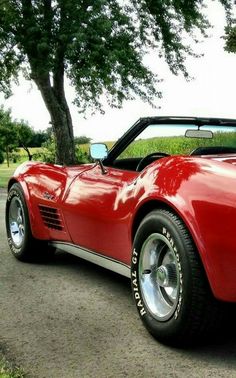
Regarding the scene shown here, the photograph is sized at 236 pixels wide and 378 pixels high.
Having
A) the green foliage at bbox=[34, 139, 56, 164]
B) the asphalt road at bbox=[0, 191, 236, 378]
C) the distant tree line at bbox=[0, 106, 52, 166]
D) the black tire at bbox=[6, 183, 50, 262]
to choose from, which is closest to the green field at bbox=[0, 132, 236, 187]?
the asphalt road at bbox=[0, 191, 236, 378]

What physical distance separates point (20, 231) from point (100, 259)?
5.45 ft

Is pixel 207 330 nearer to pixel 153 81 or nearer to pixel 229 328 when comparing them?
pixel 229 328

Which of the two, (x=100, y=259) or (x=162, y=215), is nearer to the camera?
(x=162, y=215)

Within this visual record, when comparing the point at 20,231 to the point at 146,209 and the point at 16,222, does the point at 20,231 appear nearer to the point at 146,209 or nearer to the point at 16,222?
the point at 16,222

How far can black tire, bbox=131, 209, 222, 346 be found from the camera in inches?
118

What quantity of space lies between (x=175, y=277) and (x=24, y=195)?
2527mm

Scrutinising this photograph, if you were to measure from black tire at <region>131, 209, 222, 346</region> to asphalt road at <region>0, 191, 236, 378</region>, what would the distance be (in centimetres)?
15

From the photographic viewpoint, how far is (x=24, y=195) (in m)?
5.46

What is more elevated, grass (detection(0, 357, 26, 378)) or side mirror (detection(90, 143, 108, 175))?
side mirror (detection(90, 143, 108, 175))

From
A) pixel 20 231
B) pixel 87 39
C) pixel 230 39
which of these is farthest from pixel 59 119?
pixel 20 231

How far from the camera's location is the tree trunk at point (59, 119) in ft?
75.7

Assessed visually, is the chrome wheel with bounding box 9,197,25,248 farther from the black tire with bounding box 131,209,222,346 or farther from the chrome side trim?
the black tire with bounding box 131,209,222,346

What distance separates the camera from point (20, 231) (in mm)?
5668

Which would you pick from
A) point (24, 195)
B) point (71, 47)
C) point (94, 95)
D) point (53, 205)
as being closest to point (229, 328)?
point (53, 205)
